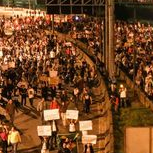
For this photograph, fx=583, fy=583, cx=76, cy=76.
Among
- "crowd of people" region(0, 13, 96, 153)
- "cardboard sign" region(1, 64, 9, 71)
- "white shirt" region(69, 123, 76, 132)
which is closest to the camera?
"white shirt" region(69, 123, 76, 132)

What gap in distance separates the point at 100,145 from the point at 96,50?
2033 cm

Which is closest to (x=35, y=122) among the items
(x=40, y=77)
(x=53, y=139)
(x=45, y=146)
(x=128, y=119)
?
(x=53, y=139)

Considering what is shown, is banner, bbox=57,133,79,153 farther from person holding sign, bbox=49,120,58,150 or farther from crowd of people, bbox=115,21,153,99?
crowd of people, bbox=115,21,153,99

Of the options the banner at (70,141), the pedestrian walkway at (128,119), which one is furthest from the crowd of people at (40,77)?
the pedestrian walkway at (128,119)

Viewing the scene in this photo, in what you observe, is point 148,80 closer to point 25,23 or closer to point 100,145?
point 100,145

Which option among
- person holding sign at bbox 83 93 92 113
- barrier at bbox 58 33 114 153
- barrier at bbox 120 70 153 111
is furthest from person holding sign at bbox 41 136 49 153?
person holding sign at bbox 83 93 92 113

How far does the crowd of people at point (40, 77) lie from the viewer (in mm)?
22586

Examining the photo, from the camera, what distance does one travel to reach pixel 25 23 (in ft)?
175

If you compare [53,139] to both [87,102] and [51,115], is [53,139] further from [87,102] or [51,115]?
[87,102]

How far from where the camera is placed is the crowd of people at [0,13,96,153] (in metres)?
22.6

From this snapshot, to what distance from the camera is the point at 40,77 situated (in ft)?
88.8

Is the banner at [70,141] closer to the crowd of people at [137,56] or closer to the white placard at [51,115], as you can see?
the white placard at [51,115]

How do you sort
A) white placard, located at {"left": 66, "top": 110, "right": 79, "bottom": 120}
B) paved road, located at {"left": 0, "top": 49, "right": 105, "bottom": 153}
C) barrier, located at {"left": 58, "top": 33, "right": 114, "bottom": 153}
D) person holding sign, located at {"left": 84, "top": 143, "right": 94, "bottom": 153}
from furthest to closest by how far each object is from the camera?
paved road, located at {"left": 0, "top": 49, "right": 105, "bottom": 153} < white placard, located at {"left": 66, "top": 110, "right": 79, "bottom": 120} < barrier, located at {"left": 58, "top": 33, "right": 114, "bottom": 153} < person holding sign, located at {"left": 84, "top": 143, "right": 94, "bottom": 153}

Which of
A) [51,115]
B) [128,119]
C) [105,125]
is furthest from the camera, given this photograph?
[105,125]
